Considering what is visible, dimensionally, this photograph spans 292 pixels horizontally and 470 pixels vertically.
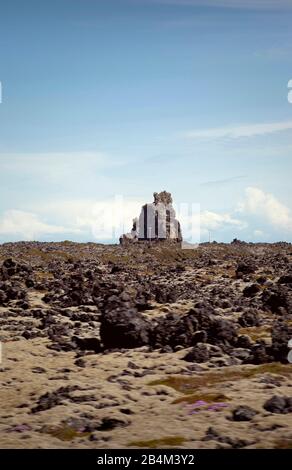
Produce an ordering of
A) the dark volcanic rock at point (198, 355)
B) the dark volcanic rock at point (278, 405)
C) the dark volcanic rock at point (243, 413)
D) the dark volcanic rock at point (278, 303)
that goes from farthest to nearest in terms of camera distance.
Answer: the dark volcanic rock at point (278, 303) → the dark volcanic rock at point (198, 355) → the dark volcanic rock at point (278, 405) → the dark volcanic rock at point (243, 413)

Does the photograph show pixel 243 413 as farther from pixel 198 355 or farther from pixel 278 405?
pixel 198 355

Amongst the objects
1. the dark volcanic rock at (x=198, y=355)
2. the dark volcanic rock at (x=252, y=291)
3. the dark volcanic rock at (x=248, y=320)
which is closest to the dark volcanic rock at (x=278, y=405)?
the dark volcanic rock at (x=198, y=355)

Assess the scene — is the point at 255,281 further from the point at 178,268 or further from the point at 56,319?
the point at 56,319

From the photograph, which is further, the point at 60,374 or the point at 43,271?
the point at 43,271

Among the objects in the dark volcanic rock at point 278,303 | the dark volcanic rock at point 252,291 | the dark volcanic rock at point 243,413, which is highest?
the dark volcanic rock at point 252,291

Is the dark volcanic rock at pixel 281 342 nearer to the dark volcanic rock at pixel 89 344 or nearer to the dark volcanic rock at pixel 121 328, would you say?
the dark volcanic rock at pixel 121 328

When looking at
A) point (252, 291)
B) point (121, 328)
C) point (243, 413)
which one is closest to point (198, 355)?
point (121, 328)

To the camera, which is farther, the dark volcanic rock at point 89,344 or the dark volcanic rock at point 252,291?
the dark volcanic rock at point 252,291

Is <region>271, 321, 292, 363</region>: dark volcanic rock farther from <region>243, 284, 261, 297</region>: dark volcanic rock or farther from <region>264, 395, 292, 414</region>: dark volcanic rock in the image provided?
<region>243, 284, 261, 297</region>: dark volcanic rock

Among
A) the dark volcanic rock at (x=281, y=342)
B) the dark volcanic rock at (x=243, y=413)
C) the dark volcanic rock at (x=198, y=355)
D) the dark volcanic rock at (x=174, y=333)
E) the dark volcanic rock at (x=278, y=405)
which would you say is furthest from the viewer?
the dark volcanic rock at (x=174, y=333)

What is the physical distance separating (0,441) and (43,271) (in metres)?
112

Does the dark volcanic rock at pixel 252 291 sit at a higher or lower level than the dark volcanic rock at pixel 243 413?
higher
